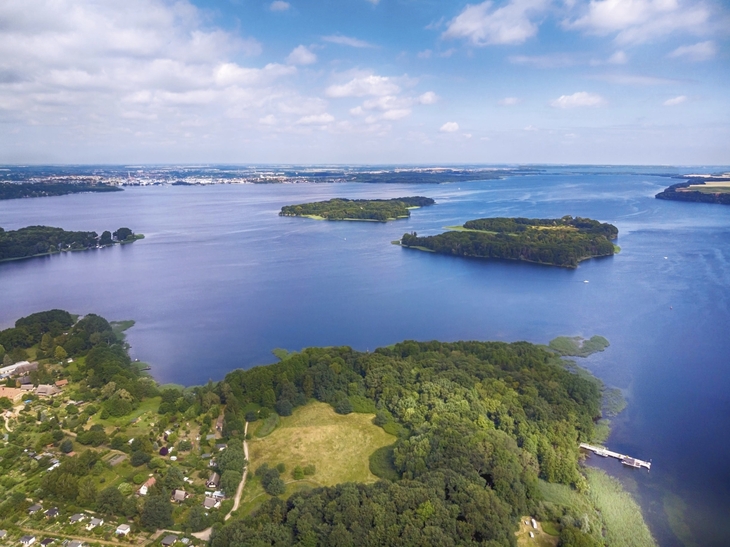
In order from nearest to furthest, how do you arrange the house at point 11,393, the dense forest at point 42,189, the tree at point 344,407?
the tree at point 344,407, the house at point 11,393, the dense forest at point 42,189

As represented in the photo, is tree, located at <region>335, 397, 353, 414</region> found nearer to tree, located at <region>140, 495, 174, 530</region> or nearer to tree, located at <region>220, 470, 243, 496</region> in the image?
tree, located at <region>220, 470, 243, 496</region>

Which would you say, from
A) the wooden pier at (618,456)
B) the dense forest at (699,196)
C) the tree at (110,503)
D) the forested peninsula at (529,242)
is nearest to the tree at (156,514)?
the tree at (110,503)

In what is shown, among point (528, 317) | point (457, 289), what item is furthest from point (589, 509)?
point (457, 289)

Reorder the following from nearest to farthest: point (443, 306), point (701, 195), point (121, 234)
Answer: point (443, 306) < point (121, 234) < point (701, 195)

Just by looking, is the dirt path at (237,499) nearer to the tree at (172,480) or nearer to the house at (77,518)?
the tree at (172,480)

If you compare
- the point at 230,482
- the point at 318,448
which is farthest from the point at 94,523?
the point at 318,448

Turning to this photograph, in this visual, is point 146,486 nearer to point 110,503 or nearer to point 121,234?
point 110,503
